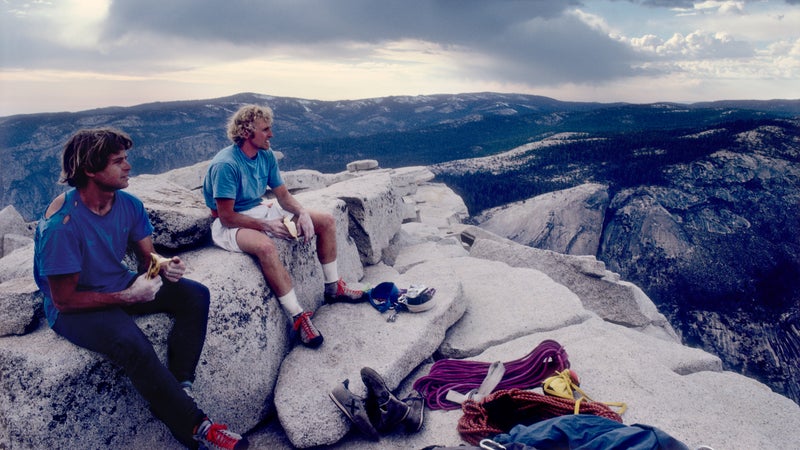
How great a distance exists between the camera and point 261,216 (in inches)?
233

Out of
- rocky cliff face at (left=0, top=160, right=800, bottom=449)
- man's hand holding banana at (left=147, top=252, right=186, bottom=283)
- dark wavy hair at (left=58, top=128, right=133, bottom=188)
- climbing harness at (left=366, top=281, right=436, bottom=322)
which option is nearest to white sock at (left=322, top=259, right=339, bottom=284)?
rocky cliff face at (left=0, top=160, right=800, bottom=449)

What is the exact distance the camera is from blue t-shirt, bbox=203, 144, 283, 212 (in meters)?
5.47

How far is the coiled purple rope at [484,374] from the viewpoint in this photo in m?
5.05

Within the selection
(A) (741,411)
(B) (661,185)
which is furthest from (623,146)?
(A) (741,411)

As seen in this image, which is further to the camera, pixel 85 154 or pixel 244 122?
pixel 244 122

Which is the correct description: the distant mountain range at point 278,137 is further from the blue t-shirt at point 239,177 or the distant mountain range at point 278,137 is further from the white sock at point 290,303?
the white sock at point 290,303

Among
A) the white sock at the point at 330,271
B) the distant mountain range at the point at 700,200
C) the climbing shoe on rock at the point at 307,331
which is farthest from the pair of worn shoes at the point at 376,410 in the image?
the distant mountain range at the point at 700,200

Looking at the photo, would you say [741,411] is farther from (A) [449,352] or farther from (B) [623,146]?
(B) [623,146]

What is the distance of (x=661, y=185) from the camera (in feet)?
155

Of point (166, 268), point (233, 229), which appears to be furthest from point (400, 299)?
point (166, 268)

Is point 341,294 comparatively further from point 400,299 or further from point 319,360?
point 319,360

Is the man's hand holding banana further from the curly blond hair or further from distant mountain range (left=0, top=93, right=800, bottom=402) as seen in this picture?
distant mountain range (left=0, top=93, right=800, bottom=402)

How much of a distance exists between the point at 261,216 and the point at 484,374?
3524 mm

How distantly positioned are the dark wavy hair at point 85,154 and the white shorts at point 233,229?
6.01 ft
